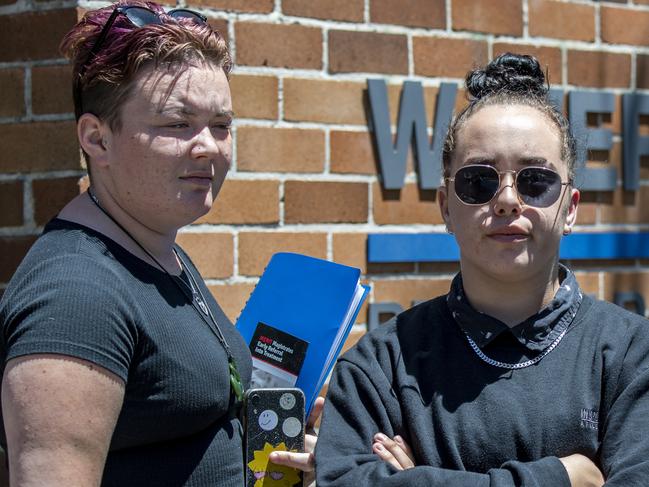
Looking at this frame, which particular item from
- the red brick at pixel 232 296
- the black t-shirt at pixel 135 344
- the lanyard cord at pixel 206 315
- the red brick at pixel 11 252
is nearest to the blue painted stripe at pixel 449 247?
the red brick at pixel 232 296

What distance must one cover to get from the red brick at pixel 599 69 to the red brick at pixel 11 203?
1941mm

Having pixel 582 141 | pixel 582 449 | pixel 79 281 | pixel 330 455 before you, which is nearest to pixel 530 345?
pixel 582 449

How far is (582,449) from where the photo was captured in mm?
1938

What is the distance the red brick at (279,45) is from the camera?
3016mm

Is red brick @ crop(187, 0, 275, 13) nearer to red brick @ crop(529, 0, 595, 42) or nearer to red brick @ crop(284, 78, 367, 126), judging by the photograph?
red brick @ crop(284, 78, 367, 126)

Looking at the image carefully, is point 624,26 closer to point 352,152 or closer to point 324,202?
point 352,152

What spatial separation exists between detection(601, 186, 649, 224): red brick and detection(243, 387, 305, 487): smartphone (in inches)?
72.1

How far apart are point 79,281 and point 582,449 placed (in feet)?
3.36

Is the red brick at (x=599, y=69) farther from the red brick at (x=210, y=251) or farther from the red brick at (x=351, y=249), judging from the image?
the red brick at (x=210, y=251)

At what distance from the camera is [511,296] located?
209 centimetres

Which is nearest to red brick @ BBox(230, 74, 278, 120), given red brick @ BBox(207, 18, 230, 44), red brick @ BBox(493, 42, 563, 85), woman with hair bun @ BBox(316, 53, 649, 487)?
red brick @ BBox(207, 18, 230, 44)

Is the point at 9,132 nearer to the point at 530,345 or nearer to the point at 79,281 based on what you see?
the point at 79,281

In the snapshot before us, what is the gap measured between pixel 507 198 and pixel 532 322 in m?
0.26

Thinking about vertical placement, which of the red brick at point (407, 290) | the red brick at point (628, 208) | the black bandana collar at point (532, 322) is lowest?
the red brick at point (407, 290)
